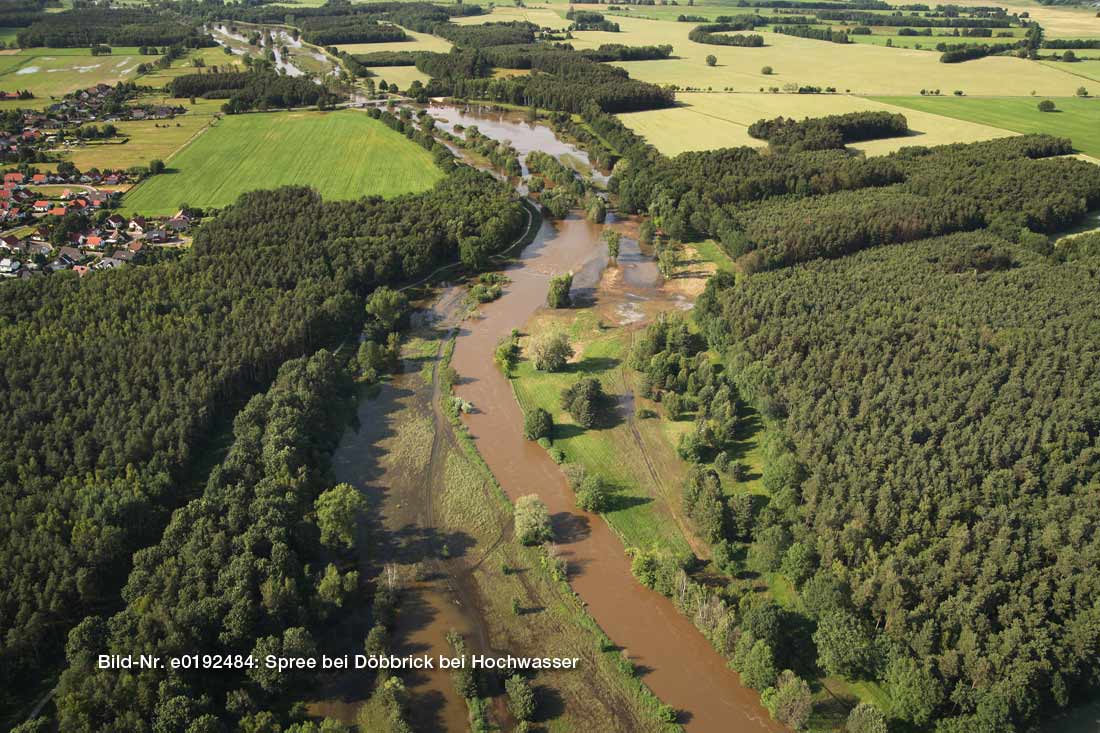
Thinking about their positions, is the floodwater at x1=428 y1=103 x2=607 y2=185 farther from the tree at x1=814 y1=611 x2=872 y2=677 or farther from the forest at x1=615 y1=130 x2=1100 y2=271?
the tree at x1=814 y1=611 x2=872 y2=677

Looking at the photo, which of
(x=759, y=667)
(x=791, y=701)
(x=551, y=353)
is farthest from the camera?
(x=551, y=353)

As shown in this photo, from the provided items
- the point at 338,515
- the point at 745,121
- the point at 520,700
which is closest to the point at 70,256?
the point at 338,515

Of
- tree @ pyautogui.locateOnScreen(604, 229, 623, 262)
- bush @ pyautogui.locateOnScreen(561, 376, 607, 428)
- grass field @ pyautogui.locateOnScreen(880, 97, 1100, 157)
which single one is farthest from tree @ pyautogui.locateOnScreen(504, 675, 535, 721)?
grass field @ pyautogui.locateOnScreen(880, 97, 1100, 157)

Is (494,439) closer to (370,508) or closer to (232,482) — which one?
(370,508)

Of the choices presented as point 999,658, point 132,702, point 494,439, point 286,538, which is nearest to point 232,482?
point 286,538

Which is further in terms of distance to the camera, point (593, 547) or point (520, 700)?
point (593, 547)

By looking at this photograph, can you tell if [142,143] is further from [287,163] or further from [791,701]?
[791,701]
